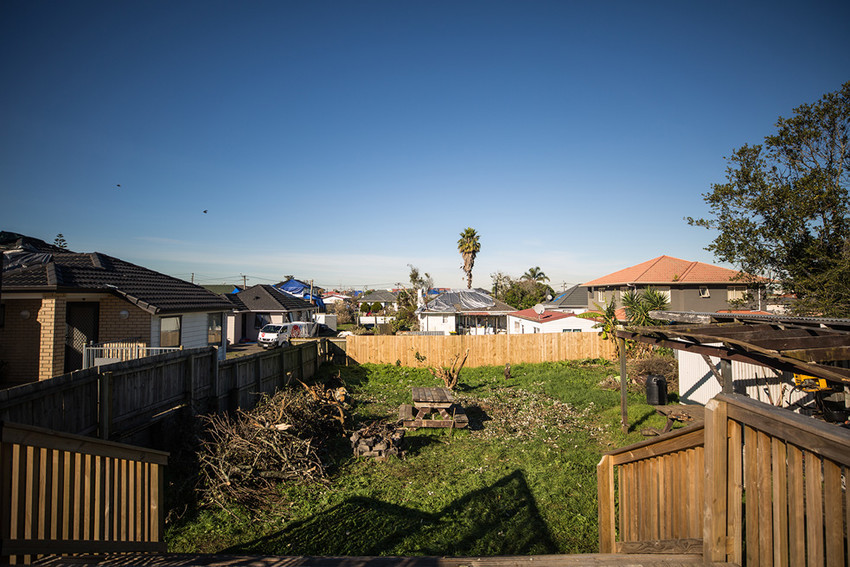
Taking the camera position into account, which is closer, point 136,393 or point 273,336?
point 136,393

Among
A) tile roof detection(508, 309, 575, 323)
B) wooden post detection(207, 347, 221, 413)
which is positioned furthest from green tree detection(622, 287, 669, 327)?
wooden post detection(207, 347, 221, 413)

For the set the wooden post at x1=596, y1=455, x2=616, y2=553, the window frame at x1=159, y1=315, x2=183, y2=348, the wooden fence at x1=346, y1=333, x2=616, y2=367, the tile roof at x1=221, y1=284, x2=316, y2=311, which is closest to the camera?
the wooden post at x1=596, y1=455, x2=616, y2=553

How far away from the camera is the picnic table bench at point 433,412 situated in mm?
9414

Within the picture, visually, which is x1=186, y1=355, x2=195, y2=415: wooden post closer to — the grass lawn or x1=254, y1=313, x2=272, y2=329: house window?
the grass lawn

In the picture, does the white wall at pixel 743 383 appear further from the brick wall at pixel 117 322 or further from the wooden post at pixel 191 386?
the brick wall at pixel 117 322

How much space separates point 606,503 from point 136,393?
21.8ft

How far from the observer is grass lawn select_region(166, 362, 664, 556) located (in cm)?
512

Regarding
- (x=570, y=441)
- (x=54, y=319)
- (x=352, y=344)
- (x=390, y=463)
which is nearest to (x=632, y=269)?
(x=352, y=344)

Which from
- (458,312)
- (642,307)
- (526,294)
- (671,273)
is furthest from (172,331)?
(526,294)

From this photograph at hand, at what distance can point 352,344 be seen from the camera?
62.6 ft

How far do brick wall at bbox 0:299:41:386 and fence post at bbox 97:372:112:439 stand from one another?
8.20 m

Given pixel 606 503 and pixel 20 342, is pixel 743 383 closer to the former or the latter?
pixel 606 503

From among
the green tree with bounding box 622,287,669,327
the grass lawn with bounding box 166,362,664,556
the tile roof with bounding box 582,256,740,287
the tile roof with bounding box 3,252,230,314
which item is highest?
the tile roof with bounding box 582,256,740,287

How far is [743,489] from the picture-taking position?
2.38 metres
